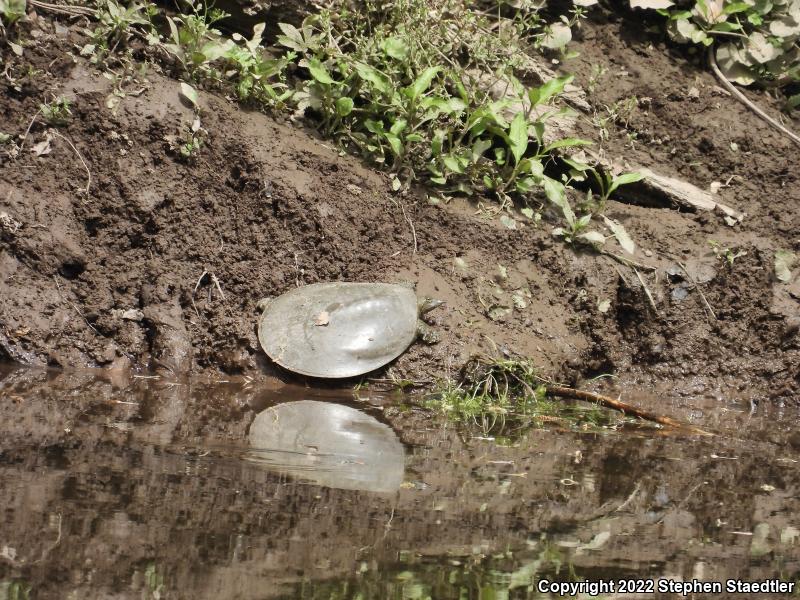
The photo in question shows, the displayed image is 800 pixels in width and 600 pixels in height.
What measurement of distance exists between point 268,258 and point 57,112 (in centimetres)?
145

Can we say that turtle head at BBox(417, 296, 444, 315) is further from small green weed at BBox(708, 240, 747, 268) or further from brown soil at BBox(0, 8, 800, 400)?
small green weed at BBox(708, 240, 747, 268)

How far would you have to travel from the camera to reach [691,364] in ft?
18.2

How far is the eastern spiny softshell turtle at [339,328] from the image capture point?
4.81 metres

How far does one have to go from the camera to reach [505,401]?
4.69 meters

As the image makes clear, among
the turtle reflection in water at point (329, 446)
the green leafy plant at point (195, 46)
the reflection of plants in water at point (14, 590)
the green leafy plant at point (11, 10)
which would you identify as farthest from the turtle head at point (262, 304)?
the reflection of plants in water at point (14, 590)

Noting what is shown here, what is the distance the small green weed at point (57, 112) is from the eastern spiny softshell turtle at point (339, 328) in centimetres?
156

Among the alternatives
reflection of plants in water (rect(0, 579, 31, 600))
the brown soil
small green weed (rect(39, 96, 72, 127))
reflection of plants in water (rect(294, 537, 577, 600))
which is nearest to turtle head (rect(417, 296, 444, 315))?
the brown soil

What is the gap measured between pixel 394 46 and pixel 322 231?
1318 mm

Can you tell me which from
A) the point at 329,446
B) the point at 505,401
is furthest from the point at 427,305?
the point at 329,446

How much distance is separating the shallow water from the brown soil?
28.5 inches

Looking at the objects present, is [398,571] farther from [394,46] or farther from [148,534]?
[394,46]

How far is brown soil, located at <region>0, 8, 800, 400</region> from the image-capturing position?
191 inches

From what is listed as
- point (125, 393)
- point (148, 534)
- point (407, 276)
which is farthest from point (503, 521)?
point (407, 276)

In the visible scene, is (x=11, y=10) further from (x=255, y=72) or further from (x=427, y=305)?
(x=427, y=305)
